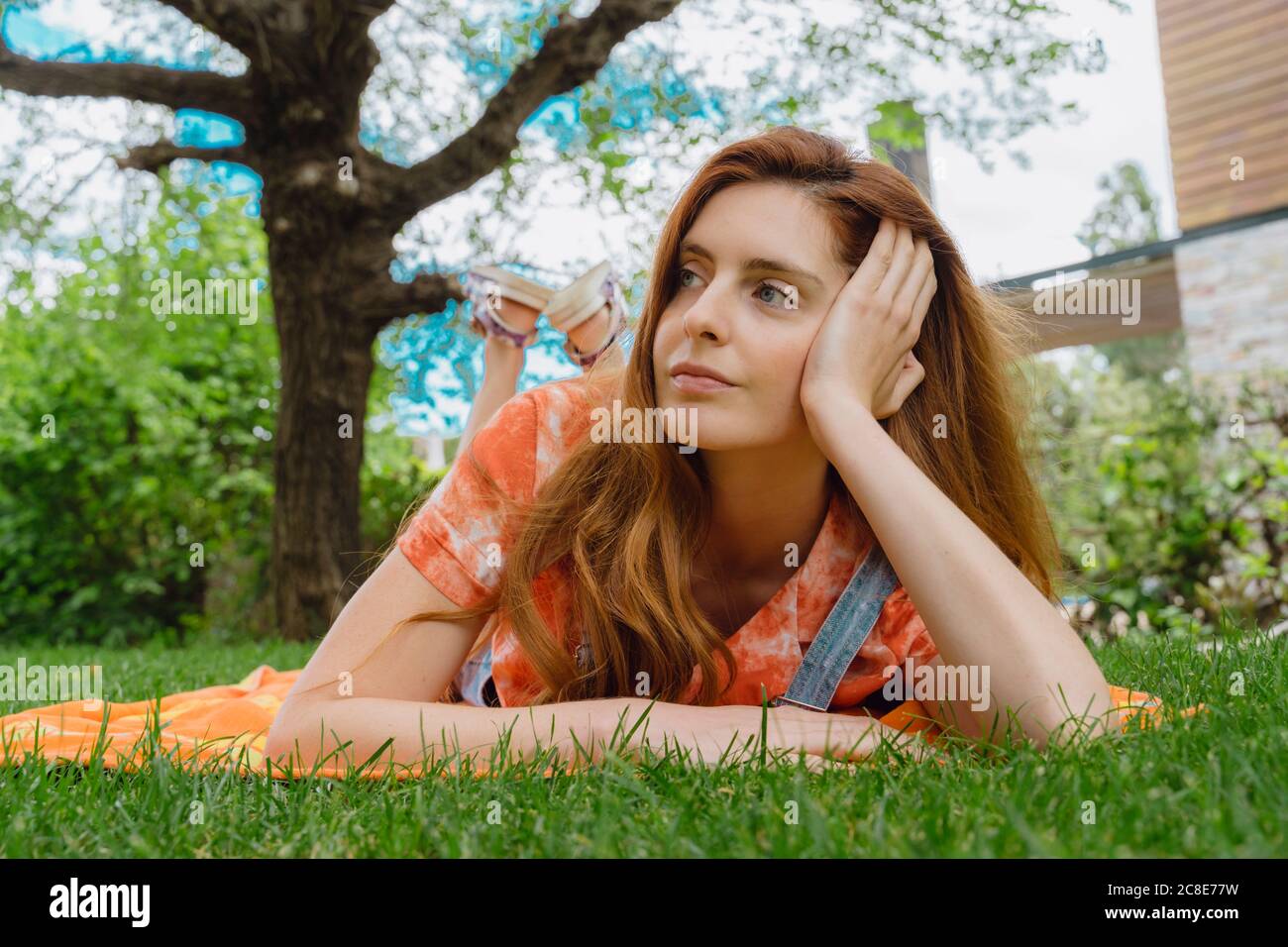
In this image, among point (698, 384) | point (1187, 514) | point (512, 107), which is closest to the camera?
point (698, 384)

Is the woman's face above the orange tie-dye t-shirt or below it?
above

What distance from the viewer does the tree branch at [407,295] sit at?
257 inches

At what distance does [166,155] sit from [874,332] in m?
5.60

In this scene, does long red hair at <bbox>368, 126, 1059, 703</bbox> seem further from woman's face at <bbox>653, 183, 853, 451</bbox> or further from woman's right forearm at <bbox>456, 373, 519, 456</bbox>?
woman's right forearm at <bbox>456, 373, 519, 456</bbox>

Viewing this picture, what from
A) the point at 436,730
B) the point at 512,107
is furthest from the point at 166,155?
the point at 436,730

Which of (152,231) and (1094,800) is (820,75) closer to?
(152,231)

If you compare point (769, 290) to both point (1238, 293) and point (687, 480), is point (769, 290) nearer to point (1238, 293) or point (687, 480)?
point (687, 480)

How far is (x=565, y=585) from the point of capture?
2367mm

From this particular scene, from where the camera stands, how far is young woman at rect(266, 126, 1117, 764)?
6.28 feet

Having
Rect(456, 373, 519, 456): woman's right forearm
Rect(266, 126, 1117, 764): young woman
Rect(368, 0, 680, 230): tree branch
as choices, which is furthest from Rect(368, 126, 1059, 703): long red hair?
Rect(368, 0, 680, 230): tree branch

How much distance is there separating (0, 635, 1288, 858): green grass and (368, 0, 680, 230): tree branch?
528cm

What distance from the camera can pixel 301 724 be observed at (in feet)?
6.49
